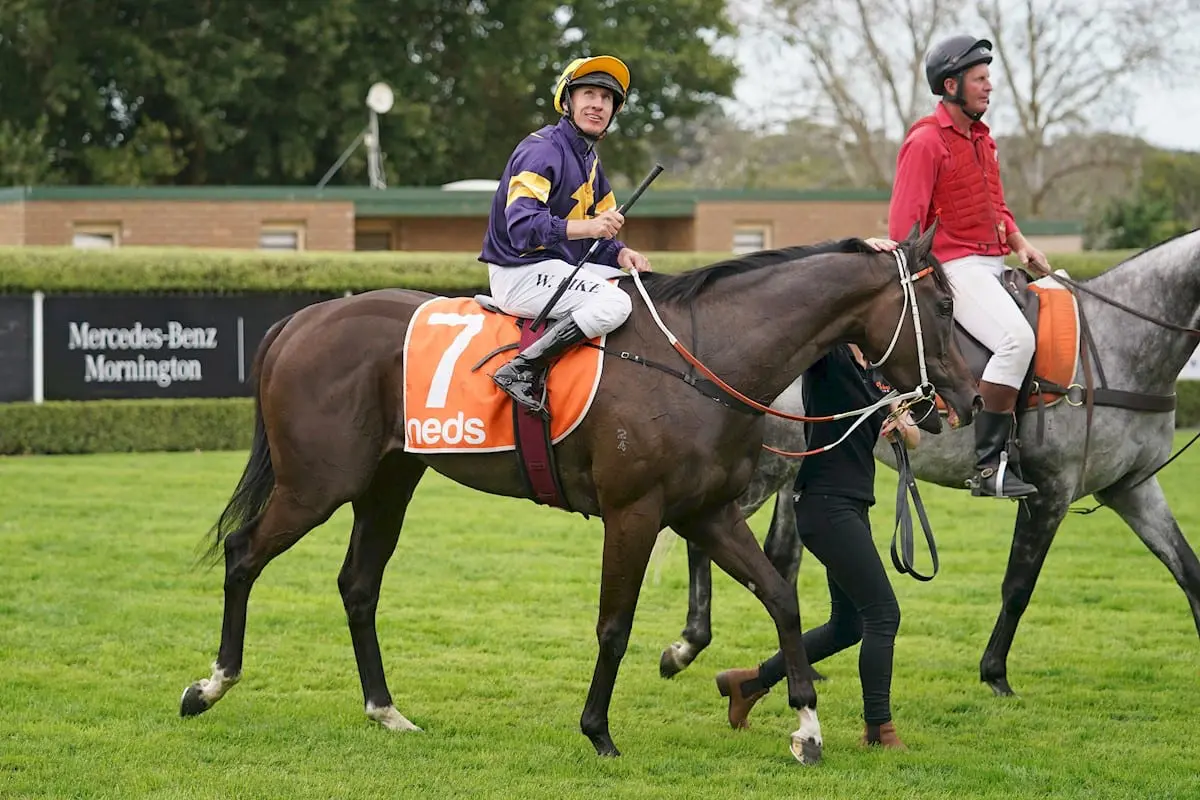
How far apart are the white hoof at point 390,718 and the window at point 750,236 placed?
17490 mm

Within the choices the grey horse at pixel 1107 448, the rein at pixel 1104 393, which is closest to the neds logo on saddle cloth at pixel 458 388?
the grey horse at pixel 1107 448

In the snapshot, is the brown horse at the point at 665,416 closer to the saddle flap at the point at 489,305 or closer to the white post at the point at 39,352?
the saddle flap at the point at 489,305

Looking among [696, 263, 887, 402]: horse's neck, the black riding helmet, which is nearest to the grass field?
[696, 263, 887, 402]: horse's neck

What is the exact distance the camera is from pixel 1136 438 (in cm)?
656

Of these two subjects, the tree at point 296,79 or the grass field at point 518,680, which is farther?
the tree at point 296,79

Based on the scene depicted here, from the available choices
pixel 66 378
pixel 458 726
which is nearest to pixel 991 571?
pixel 458 726

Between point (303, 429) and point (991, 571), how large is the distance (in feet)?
17.1

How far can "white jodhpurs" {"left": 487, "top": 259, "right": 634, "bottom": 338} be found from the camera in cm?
532

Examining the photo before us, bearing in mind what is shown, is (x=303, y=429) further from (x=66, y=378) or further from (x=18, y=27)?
(x=18, y=27)

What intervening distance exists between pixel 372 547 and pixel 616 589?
1203 millimetres

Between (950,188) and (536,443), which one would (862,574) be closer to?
(536,443)

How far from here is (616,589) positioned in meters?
5.38

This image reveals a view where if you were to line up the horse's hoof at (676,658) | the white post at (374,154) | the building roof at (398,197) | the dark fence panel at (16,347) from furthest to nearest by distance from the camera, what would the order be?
1. the white post at (374,154)
2. the building roof at (398,197)
3. the dark fence panel at (16,347)
4. the horse's hoof at (676,658)

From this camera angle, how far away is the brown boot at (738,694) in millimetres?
5805
